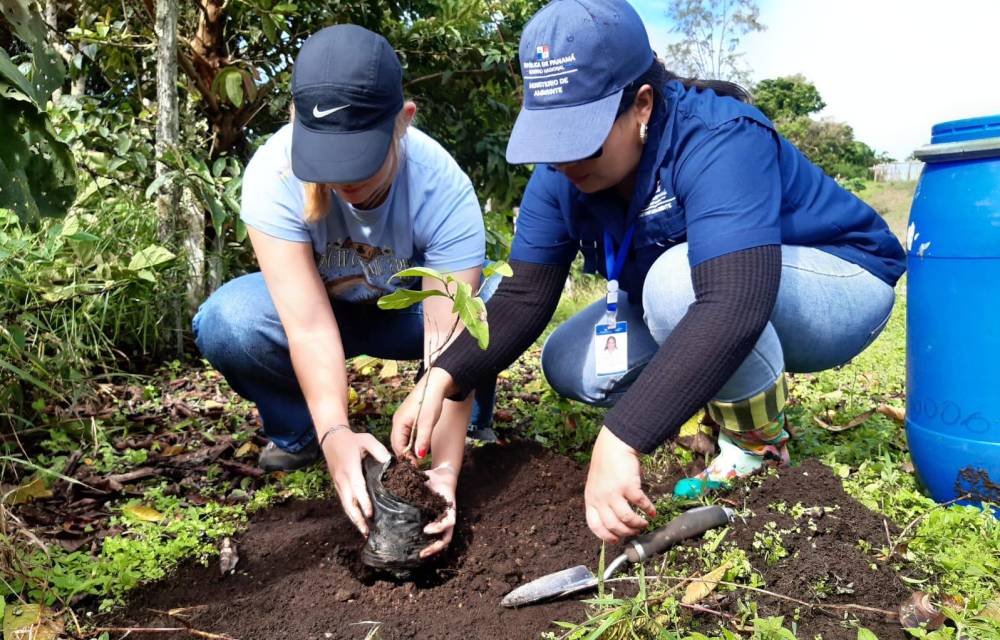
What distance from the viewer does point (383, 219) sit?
2359 millimetres

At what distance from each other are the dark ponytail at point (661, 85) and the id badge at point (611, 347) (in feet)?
2.25

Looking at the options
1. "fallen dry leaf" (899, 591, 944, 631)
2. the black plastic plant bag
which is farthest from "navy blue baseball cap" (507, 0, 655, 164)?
"fallen dry leaf" (899, 591, 944, 631)

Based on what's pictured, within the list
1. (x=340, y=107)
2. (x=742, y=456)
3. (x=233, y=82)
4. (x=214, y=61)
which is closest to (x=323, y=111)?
(x=340, y=107)

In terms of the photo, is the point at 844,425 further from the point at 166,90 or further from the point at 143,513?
the point at 166,90

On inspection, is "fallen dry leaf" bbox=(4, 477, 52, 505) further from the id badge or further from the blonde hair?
the id badge

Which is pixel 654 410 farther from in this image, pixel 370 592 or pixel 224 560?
pixel 224 560

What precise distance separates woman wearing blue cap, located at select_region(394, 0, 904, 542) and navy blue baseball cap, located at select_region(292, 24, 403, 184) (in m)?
0.35

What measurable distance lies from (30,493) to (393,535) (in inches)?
46.1

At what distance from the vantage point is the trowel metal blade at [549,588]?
5.70 ft

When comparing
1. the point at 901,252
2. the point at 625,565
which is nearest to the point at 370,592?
the point at 625,565

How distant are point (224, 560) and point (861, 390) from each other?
8.45 feet

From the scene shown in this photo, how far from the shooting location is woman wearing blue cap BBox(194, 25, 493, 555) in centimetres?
190

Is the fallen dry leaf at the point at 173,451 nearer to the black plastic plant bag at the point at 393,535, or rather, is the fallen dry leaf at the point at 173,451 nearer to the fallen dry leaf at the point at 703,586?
the black plastic plant bag at the point at 393,535

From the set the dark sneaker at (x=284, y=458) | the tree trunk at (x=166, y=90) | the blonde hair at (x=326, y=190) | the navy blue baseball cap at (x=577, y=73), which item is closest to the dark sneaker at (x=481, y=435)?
the dark sneaker at (x=284, y=458)
